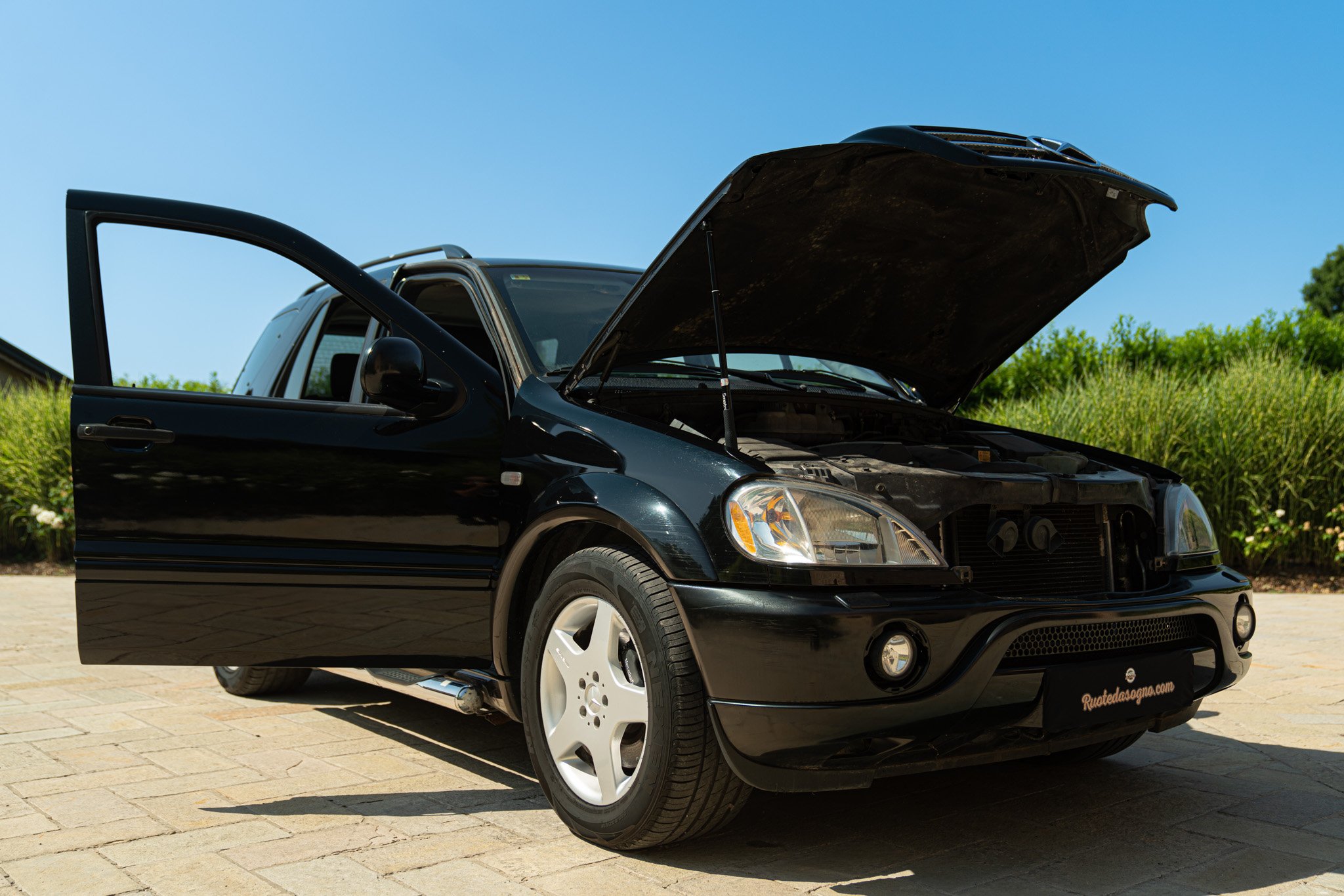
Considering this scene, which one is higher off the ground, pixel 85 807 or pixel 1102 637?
pixel 1102 637

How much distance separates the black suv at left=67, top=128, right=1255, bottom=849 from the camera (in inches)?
105

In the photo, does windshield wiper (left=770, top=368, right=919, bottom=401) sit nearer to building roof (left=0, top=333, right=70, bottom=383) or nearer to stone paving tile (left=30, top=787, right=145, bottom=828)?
stone paving tile (left=30, top=787, right=145, bottom=828)

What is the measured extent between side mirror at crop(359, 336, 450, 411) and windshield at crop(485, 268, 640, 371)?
44 centimetres

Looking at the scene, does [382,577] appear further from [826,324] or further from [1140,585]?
[1140,585]

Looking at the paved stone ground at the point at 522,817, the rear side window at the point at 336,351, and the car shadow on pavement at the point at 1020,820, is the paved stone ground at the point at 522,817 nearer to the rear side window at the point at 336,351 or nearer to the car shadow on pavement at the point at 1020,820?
the car shadow on pavement at the point at 1020,820

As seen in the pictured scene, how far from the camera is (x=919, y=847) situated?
3.07m

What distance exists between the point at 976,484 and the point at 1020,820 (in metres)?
1.12

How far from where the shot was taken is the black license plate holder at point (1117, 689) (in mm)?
2799

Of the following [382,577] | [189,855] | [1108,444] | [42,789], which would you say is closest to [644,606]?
[382,577]

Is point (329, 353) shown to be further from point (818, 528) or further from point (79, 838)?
point (818, 528)

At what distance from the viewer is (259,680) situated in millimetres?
5238

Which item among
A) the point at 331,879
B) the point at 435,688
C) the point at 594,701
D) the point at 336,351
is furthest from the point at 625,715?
the point at 336,351

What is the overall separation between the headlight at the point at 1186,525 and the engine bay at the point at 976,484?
5 cm

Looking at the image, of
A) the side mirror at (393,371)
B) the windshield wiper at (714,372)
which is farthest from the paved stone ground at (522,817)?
the windshield wiper at (714,372)
